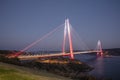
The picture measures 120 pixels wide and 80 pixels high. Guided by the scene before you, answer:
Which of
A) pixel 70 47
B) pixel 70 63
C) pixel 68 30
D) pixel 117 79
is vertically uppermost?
pixel 68 30

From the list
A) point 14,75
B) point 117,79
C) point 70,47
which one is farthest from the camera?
point 70,47

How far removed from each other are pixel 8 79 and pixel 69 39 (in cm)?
4280

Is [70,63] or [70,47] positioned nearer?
[70,63]

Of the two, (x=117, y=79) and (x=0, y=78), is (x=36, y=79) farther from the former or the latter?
(x=117, y=79)

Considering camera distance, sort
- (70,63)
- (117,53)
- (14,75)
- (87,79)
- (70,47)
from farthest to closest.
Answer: (117,53), (70,47), (70,63), (87,79), (14,75)

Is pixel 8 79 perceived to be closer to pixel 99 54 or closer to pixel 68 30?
pixel 68 30

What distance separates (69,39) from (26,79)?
139 ft

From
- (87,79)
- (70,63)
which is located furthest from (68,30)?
(87,79)

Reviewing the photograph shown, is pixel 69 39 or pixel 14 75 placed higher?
pixel 69 39

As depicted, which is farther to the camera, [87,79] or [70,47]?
[70,47]

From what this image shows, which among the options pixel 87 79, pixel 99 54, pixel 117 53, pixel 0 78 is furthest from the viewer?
pixel 117 53

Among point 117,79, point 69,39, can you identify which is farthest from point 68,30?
point 117,79

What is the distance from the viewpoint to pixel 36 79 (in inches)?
257

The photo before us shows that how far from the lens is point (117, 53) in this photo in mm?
128750
